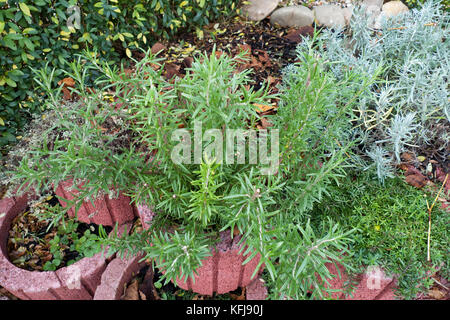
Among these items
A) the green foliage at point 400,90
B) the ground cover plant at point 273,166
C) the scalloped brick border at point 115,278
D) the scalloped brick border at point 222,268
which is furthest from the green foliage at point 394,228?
the scalloped brick border at point 115,278

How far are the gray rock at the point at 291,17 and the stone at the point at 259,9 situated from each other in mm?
68

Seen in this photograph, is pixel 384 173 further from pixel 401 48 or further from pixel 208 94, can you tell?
pixel 208 94

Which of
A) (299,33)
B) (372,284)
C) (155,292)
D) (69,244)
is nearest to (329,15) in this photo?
(299,33)

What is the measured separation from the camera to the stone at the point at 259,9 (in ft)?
10.5

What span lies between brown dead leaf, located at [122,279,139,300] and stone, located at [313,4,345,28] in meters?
2.87

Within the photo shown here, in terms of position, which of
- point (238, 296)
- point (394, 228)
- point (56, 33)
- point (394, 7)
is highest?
point (394, 7)

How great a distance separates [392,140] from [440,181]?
0.48m

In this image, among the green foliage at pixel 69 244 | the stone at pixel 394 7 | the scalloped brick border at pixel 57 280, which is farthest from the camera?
the stone at pixel 394 7

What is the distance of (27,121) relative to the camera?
8.15 ft

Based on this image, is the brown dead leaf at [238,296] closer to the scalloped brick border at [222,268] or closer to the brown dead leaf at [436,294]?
the scalloped brick border at [222,268]

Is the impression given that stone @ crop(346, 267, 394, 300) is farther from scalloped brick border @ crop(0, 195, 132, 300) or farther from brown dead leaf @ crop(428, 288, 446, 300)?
scalloped brick border @ crop(0, 195, 132, 300)

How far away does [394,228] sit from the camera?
5.51 ft

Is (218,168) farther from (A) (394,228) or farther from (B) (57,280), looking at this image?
(B) (57,280)

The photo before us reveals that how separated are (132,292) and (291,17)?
279 cm
